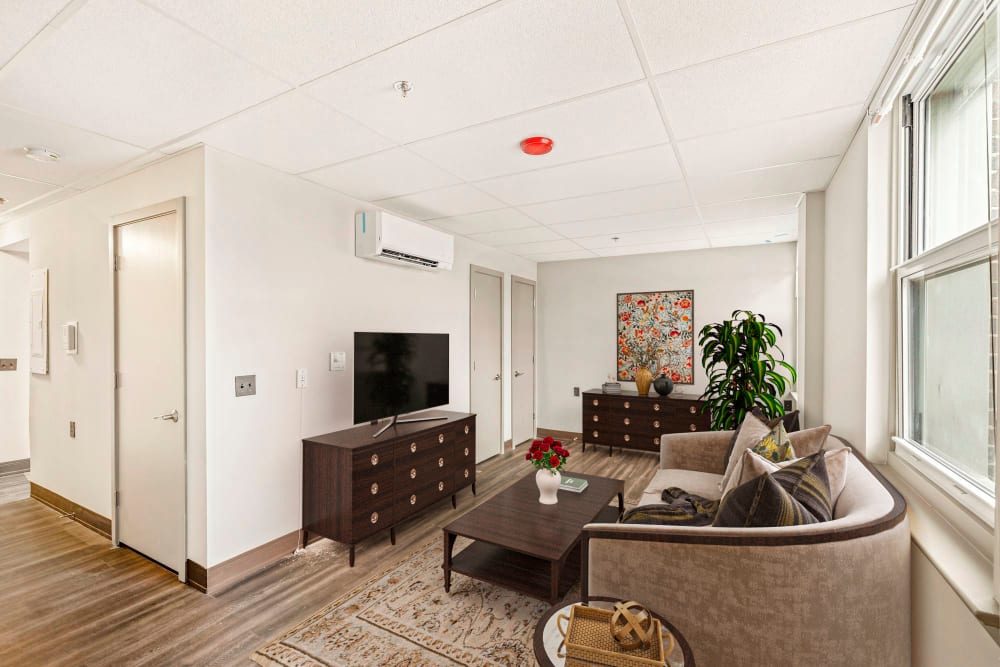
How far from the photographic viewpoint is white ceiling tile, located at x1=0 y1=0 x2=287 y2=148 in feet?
4.95

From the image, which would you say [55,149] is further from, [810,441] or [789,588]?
[810,441]

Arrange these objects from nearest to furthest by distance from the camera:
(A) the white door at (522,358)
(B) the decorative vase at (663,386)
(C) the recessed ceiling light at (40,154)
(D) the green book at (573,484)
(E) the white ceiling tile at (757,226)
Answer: (C) the recessed ceiling light at (40,154) → (D) the green book at (573,484) → (E) the white ceiling tile at (757,226) → (B) the decorative vase at (663,386) → (A) the white door at (522,358)

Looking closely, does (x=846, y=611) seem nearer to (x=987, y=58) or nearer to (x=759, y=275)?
Result: (x=987, y=58)

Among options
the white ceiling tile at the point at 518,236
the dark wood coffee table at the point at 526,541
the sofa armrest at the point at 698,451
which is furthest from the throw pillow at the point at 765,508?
the white ceiling tile at the point at 518,236

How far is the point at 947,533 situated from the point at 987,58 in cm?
128

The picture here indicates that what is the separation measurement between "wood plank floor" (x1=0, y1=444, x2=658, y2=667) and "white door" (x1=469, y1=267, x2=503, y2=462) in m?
1.62

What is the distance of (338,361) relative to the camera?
3275 mm

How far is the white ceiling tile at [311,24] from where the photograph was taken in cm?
139

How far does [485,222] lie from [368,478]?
236cm

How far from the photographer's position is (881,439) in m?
2.05

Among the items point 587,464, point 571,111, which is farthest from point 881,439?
point 587,464

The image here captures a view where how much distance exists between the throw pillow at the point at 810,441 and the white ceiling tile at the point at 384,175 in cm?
247

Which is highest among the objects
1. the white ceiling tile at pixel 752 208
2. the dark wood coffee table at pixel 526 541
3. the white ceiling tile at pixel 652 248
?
the white ceiling tile at pixel 752 208

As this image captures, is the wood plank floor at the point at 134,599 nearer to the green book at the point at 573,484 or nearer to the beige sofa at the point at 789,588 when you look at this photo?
the green book at the point at 573,484
